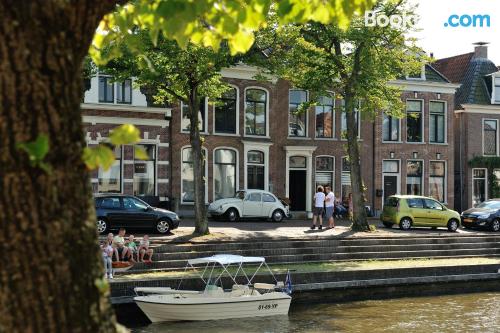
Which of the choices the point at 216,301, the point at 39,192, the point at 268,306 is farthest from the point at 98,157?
the point at 268,306

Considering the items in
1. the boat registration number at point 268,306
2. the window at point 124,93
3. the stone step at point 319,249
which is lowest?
the boat registration number at point 268,306

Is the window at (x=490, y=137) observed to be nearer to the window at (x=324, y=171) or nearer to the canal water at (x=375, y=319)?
the window at (x=324, y=171)

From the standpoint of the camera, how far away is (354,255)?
22.7m

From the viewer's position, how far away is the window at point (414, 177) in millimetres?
37875

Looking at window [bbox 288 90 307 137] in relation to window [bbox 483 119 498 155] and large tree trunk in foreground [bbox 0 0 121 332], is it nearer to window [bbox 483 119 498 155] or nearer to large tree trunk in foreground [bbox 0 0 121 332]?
window [bbox 483 119 498 155]

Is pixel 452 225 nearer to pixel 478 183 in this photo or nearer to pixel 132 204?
pixel 478 183

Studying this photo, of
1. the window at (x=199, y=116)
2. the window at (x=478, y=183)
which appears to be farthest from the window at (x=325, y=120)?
the window at (x=478, y=183)

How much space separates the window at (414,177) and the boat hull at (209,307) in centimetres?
2270

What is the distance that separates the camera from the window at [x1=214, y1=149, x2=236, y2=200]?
32.8m

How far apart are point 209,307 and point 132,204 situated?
7.91 m

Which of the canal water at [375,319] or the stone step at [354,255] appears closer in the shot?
the canal water at [375,319]

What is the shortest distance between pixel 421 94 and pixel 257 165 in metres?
10.8

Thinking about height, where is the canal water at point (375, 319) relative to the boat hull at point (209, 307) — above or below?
below

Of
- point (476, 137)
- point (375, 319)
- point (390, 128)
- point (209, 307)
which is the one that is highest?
point (390, 128)
